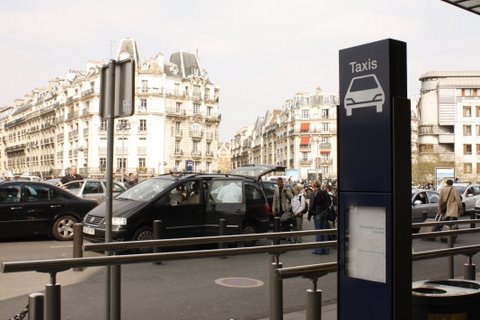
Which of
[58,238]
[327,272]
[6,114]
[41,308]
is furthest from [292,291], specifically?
[6,114]

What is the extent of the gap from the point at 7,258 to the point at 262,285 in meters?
6.35

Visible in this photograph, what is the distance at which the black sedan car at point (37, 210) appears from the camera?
13.6 m

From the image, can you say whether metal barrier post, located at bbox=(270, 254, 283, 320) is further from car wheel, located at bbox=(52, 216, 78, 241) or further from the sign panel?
car wheel, located at bbox=(52, 216, 78, 241)

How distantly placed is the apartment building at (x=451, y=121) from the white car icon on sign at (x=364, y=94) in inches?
3156

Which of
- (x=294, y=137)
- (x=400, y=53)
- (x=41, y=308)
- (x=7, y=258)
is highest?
(x=294, y=137)

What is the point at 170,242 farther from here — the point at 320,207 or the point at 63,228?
the point at 63,228

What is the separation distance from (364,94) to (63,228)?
12305 millimetres

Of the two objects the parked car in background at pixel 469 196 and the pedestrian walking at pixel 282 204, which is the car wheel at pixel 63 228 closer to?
the pedestrian walking at pixel 282 204

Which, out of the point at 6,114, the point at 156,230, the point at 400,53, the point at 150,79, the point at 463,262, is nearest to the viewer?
the point at 400,53

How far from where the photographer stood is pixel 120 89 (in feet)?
17.7

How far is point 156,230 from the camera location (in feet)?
36.0

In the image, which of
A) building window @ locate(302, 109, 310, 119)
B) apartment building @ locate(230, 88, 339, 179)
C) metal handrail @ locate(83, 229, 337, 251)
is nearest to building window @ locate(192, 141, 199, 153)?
apartment building @ locate(230, 88, 339, 179)

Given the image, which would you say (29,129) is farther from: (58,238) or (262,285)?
(262,285)

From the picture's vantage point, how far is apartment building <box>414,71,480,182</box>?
291 ft
